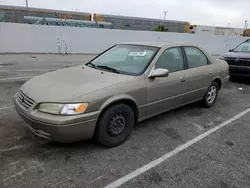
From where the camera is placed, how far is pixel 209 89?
495 cm

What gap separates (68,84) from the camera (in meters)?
3.08

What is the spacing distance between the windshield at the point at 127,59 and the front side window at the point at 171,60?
18cm

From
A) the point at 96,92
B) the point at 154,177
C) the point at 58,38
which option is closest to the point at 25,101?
the point at 96,92

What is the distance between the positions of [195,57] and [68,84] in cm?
283

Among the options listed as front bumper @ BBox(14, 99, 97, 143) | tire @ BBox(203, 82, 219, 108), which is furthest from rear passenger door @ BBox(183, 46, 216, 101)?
front bumper @ BBox(14, 99, 97, 143)

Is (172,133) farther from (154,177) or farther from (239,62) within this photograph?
(239,62)

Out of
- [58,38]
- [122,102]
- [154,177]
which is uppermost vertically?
[58,38]

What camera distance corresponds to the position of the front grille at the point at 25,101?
285cm

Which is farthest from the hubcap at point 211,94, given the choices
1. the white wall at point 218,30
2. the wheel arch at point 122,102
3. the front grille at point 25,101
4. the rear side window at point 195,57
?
the white wall at point 218,30

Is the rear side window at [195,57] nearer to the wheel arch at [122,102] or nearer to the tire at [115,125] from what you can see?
the wheel arch at [122,102]

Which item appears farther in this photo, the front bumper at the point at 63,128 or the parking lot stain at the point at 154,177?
the front bumper at the point at 63,128

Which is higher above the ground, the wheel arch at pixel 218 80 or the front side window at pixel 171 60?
the front side window at pixel 171 60

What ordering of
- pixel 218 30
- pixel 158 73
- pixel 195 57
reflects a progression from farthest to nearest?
pixel 218 30 < pixel 195 57 < pixel 158 73

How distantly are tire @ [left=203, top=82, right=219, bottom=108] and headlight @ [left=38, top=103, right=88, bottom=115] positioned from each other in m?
3.25
